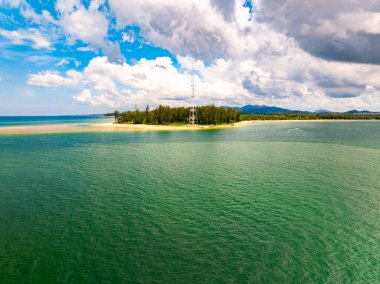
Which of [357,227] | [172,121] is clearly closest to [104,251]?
[357,227]

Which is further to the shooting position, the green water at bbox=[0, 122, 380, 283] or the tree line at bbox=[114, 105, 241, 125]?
the tree line at bbox=[114, 105, 241, 125]

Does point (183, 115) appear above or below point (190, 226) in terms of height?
above

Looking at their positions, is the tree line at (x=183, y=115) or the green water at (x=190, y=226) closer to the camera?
the green water at (x=190, y=226)

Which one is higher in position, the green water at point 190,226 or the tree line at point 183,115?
the tree line at point 183,115

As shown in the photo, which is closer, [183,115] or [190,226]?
[190,226]

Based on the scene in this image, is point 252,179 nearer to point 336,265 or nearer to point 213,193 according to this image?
point 213,193

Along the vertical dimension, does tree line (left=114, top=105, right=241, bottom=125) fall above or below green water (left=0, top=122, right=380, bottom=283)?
above

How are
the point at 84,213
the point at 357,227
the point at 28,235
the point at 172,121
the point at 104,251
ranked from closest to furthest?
the point at 104,251, the point at 28,235, the point at 357,227, the point at 84,213, the point at 172,121

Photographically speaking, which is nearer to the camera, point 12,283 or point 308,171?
point 12,283
